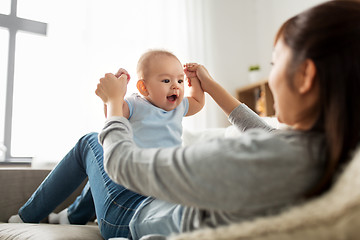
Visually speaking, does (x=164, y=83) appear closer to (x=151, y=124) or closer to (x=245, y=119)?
(x=151, y=124)

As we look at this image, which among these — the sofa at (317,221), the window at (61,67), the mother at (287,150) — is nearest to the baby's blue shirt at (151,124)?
the mother at (287,150)

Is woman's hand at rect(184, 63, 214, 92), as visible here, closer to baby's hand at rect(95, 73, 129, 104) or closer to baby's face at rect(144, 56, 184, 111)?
baby's face at rect(144, 56, 184, 111)

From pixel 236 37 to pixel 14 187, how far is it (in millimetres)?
2940

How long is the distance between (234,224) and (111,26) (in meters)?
2.84

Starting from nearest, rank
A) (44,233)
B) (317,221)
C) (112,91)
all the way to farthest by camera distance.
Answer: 1. (317,221)
2. (112,91)
3. (44,233)

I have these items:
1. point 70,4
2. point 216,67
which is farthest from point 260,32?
point 70,4

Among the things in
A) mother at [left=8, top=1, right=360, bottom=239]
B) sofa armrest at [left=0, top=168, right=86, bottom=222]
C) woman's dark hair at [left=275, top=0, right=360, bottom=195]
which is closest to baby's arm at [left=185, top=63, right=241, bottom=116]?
mother at [left=8, top=1, right=360, bottom=239]

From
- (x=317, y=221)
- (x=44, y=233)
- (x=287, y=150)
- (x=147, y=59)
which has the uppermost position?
(x=147, y=59)

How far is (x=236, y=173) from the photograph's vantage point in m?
0.61

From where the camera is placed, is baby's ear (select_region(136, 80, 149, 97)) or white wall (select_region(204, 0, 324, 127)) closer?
baby's ear (select_region(136, 80, 149, 97))

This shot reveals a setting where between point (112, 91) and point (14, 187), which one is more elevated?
point (112, 91)

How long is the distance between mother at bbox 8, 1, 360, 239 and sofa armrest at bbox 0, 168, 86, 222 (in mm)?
1258

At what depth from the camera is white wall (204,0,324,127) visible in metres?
3.64

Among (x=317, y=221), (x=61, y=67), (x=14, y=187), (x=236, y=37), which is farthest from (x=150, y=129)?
(x=236, y=37)
